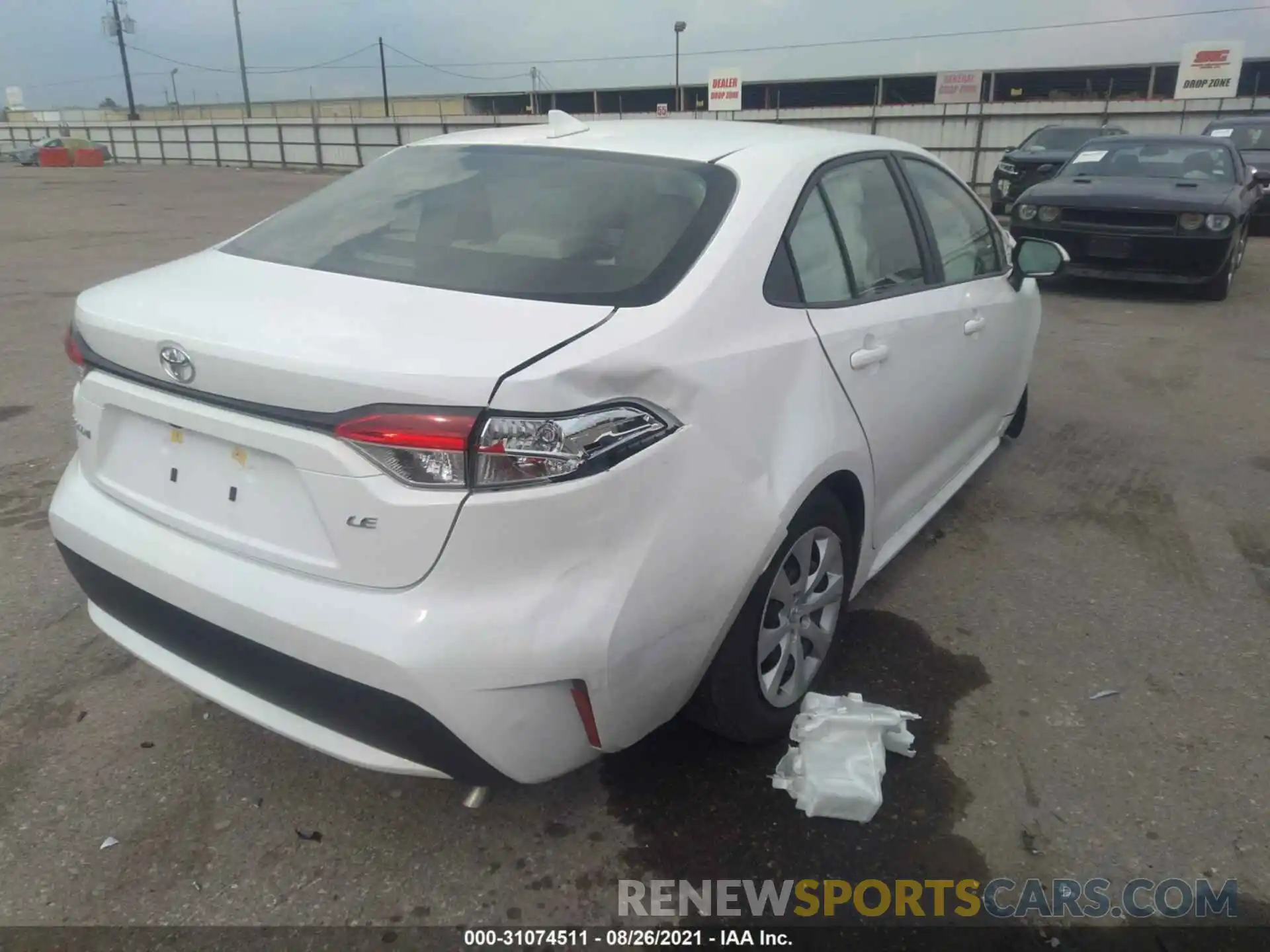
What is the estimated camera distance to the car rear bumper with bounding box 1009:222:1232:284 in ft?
28.9

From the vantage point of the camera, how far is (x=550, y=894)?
7.34ft

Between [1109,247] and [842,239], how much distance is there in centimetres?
728

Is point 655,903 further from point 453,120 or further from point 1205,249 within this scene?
point 453,120

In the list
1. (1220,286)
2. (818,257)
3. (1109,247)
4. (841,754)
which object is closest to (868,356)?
(818,257)

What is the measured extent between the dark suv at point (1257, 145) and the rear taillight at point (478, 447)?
14.6 meters

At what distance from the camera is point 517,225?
101 inches

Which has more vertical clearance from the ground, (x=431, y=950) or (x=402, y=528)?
(x=402, y=528)

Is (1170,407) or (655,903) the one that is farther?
(1170,407)

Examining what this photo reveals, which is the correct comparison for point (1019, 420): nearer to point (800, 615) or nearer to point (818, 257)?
point (818, 257)

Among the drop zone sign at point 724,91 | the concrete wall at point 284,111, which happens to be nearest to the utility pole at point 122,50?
the concrete wall at point 284,111

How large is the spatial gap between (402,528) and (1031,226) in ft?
29.2

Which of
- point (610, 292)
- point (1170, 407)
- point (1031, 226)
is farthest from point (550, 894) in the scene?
point (1031, 226)

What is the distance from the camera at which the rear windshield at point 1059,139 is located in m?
15.7

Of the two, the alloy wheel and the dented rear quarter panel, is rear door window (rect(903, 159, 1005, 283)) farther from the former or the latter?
the alloy wheel
